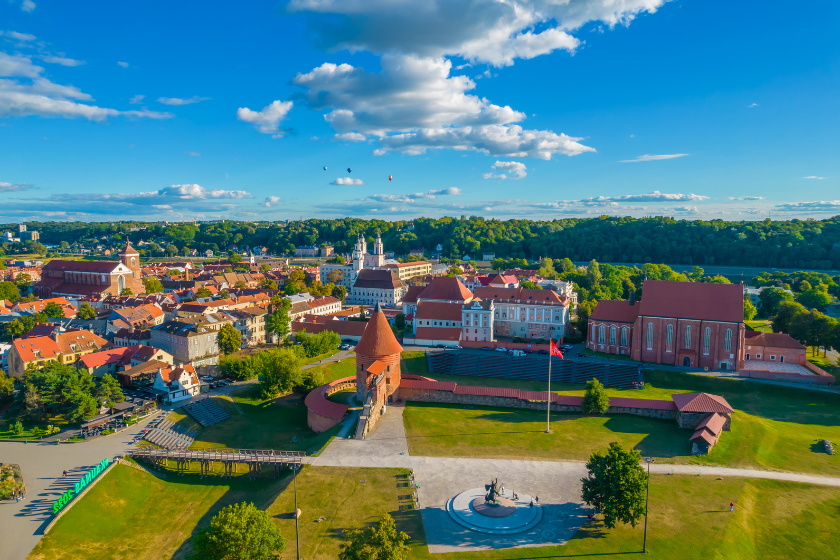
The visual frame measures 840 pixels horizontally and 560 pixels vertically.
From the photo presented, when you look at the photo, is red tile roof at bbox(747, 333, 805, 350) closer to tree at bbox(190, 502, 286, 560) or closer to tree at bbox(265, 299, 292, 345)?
tree at bbox(265, 299, 292, 345)

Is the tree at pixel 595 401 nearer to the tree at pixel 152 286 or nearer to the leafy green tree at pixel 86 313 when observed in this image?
the leafy green tree at pixel 86 313

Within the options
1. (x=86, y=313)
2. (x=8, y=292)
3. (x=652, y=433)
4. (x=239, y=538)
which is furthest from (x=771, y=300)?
(x=8, y=292)

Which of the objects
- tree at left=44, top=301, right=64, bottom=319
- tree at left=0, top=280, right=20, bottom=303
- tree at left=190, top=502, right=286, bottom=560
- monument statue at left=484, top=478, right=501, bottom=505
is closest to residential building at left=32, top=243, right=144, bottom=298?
tree at left=0, top=280, right=20, bottom=303

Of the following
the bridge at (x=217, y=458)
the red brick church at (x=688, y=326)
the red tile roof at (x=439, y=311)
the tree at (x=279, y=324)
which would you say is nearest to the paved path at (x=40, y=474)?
the bridge at (x=217, y=458)

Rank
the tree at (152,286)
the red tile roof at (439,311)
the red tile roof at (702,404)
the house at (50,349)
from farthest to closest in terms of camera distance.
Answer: the tree at (152,286)
the red tile roof at (439,311)
the house at (50,349)
the red tile roof at (702,404)

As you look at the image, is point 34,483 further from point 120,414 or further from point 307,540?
point 307,540

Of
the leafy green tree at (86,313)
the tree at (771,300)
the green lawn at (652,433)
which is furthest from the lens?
the tree at (771,300)

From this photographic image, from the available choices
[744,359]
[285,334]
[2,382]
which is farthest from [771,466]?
[2,382]
